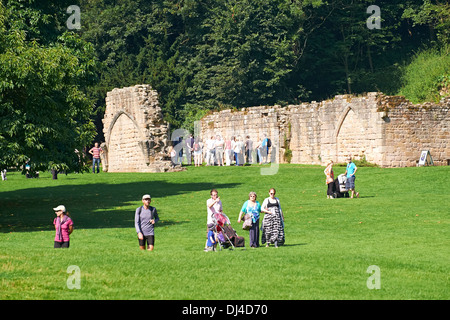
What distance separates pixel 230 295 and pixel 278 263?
3.17m

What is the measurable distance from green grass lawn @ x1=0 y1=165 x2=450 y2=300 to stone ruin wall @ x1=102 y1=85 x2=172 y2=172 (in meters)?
5.19

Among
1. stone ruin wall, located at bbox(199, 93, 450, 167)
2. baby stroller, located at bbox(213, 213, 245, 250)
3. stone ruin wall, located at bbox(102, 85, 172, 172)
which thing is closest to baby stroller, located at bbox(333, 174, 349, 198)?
stone ruin wall, located at bbox(199, 93, 450, 167)

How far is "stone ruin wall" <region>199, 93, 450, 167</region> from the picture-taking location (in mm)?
43438

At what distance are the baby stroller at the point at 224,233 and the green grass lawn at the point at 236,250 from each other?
62cm

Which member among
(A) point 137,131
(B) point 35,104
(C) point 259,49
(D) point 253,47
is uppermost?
(D) point 253,47

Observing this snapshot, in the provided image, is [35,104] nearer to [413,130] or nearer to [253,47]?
[413,130]

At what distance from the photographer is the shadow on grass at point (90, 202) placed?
2688 centimetres

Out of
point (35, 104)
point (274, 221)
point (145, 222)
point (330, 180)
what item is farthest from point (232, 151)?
point (145, 222)

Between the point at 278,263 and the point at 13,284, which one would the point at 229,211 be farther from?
the point at 13,284

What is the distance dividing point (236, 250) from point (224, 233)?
0.49m

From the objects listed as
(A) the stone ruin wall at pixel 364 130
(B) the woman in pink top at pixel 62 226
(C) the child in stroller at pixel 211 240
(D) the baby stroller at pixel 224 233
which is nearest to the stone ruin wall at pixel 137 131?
(A) the stone ruin wall at pixel 364 130

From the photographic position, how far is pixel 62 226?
19297 mm

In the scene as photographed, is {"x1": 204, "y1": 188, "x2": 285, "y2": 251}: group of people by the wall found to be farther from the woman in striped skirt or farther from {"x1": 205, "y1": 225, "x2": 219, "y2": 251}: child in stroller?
{"x1": 205, "y1": 225, "x2": 219, "y2": 251}: child in stroller

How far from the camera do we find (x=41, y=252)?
18.4 meters
